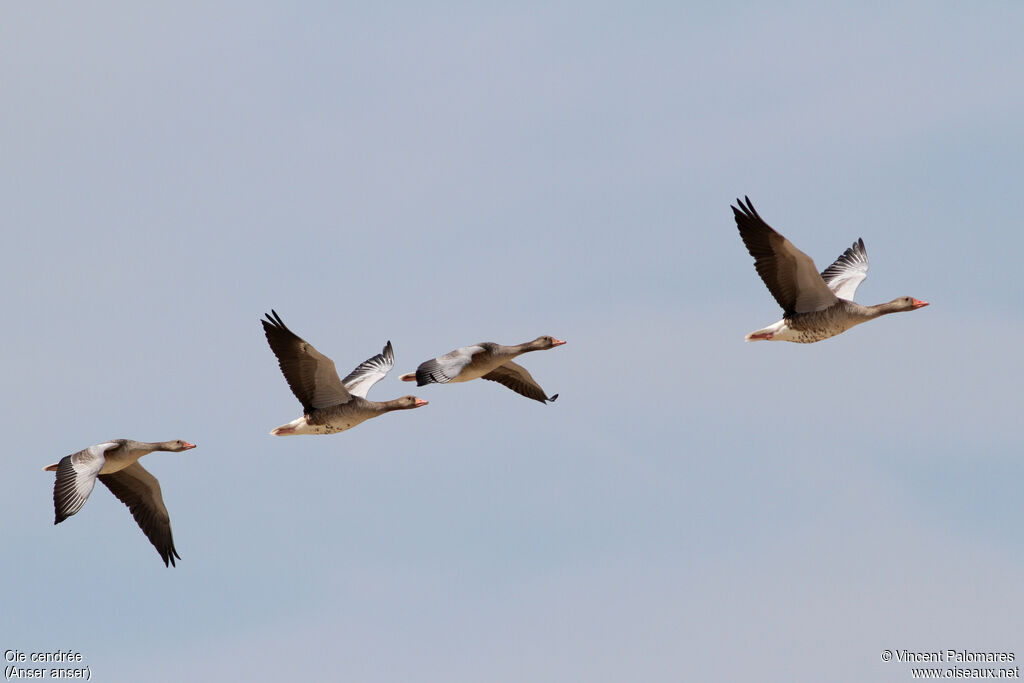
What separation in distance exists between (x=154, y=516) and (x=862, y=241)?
15295mm

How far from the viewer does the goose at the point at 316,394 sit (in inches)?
1089

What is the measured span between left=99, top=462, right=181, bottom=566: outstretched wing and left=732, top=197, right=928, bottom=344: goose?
11922 millimetres

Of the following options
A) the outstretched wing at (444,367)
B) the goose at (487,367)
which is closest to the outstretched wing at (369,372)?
the goose at (487,367)

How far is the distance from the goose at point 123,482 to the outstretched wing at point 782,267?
11687mm

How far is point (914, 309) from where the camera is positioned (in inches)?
1177

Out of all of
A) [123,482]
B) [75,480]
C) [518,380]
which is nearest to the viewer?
[75,480]

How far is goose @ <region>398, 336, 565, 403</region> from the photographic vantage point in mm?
27953

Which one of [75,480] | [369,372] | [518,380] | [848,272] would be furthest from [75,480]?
[848,272]

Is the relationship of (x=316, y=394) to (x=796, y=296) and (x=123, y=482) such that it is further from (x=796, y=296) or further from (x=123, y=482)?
(x=796, y=296)

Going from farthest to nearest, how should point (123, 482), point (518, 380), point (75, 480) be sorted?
point (518, 380)
point (123, 482)
point (75, 480)

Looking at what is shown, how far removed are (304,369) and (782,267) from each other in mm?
8485

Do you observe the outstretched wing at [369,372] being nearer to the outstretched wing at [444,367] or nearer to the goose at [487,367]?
the goose at [487,367]

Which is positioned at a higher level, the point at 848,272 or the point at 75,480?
the point at 848,272

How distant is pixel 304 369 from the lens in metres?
28.1
